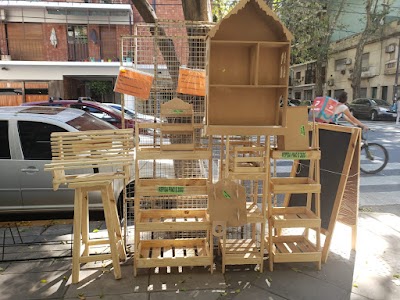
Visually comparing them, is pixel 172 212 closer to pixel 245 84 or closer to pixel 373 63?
pixel 245 84

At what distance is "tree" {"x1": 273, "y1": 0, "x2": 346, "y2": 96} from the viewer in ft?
61.0

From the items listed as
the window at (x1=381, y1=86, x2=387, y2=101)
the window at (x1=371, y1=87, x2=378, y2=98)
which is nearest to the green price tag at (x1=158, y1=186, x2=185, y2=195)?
the window at (x1=381, y1=86, x2=387, y2=101)

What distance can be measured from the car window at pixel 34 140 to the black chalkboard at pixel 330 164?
11.0ft

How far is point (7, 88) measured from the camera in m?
18.1

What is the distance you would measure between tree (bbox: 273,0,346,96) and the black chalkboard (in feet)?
48.4

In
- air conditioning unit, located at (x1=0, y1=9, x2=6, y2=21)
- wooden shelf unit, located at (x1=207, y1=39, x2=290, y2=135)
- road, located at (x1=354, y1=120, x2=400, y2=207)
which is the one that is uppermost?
air conditioning unit, located at (x1=0, y1=9, x2=6, y2=21)

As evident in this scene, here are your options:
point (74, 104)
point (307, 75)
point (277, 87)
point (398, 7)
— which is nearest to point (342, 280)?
point (277, 87)

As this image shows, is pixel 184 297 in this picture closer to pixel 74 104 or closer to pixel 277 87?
pixel 277 87

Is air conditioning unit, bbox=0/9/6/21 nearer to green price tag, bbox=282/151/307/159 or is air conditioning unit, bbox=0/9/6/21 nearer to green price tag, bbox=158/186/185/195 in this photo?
green price tag, bbox=158/186/185/195

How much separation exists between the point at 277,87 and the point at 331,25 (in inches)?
967

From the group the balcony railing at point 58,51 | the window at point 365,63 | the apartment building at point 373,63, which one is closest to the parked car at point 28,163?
the balcony railing at point 58,51

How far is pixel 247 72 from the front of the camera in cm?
309

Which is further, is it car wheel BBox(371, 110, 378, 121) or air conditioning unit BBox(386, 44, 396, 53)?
air conditioning unit BBox(386, 44, 396, 53)

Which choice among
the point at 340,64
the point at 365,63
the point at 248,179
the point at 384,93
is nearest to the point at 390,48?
the point at 365,63
